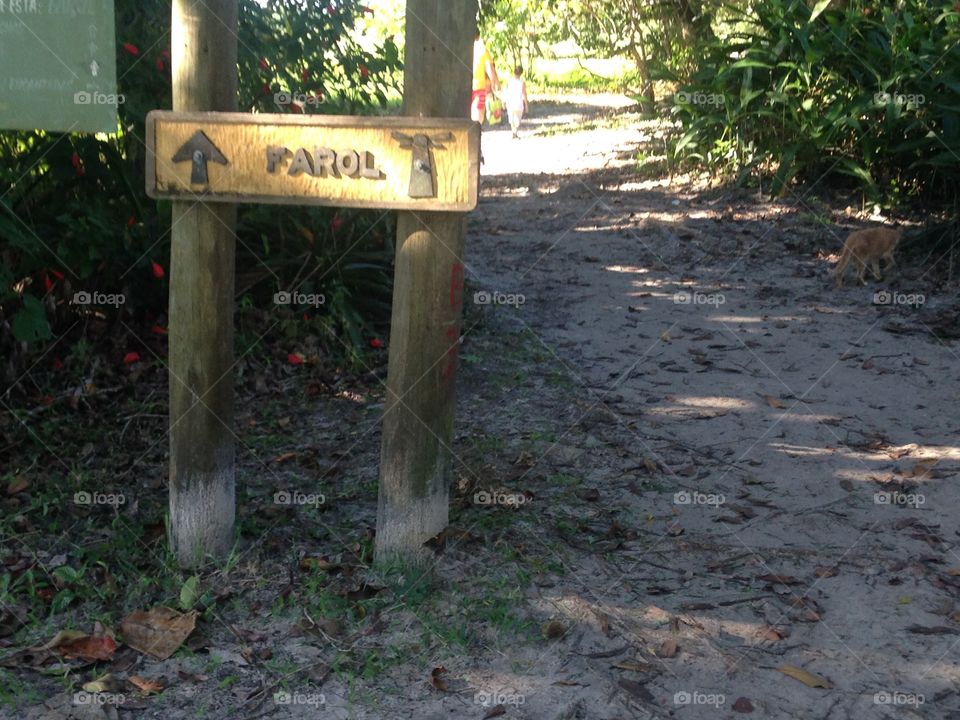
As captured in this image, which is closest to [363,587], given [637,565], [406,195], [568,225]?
[637,565]

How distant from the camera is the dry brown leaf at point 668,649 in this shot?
3789 millimetres

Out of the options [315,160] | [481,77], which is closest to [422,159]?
[315,160]

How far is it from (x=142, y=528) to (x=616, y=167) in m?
8.94

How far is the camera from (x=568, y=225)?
10.3 m

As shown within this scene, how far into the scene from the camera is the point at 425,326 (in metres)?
3.98

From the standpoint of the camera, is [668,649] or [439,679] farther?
[668,649]

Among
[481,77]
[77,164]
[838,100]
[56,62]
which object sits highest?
[481,77]

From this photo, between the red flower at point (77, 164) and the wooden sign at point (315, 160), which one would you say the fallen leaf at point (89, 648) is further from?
the red flower at point (77, 164)

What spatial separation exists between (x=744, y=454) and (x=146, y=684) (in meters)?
3.13

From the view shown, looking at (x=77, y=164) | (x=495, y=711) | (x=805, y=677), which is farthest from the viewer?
(x=77, y=164)

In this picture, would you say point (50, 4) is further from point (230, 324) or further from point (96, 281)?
point (230, 324)

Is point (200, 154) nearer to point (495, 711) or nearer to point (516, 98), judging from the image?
point (495, 711)

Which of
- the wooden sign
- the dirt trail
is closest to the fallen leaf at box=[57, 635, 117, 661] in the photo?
the dirt trail

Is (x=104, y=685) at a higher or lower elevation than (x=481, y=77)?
lower
